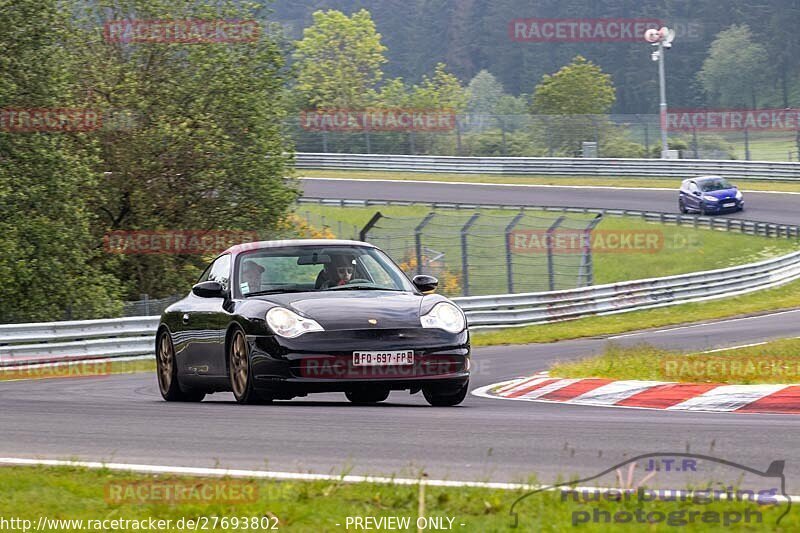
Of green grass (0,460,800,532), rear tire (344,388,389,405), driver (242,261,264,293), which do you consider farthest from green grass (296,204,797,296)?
green grass (0,460,800,532)

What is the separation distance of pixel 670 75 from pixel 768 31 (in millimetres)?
9818

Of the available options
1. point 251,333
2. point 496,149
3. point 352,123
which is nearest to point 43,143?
point 251,333

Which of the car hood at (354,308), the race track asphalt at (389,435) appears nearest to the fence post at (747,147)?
the race track asphalt at (389,435)

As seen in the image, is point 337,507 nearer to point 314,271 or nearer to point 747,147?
point 314,271

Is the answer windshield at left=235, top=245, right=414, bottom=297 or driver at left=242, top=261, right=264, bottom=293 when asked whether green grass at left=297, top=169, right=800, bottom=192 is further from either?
driver at left=242, top=261, right=264, bottom=293

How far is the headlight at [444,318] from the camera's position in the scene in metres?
10.3

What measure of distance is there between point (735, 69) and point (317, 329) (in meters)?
116

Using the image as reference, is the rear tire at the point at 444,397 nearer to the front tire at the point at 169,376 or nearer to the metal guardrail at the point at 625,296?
the front tire at the point at 169,376

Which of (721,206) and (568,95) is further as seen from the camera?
(568,95)

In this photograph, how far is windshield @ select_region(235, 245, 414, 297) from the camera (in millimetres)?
11031

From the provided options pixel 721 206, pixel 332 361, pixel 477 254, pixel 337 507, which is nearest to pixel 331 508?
pixel 337 507

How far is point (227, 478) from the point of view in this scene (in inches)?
249

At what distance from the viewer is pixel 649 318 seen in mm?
30109

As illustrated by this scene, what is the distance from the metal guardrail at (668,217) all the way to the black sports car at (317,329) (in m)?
27.3
